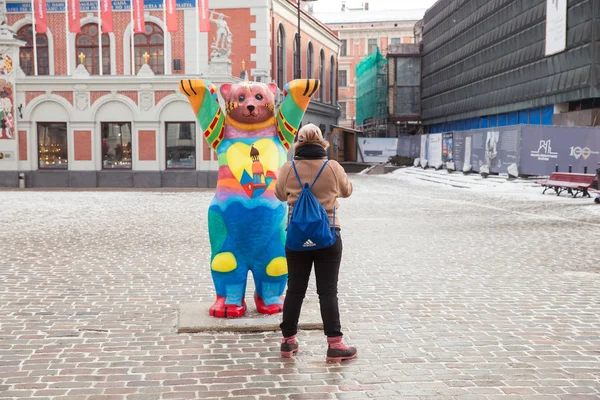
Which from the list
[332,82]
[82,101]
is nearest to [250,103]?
[82,101]

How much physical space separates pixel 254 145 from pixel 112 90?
2191 centimetres

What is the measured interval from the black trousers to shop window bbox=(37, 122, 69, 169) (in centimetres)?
2403

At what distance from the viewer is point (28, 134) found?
26922mm

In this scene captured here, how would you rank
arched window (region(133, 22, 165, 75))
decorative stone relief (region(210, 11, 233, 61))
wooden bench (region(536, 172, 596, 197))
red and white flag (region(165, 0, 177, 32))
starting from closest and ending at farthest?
wooden bench (region(536, 172, 596, 197)), decorative stone relief (region(210, 11, 233, 61)), red and white flag (region(165, 0, 177, 32)), arched window (region(133, 22, 165, 75))

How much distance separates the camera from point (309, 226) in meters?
4.90

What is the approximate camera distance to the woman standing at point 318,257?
5.10 metres

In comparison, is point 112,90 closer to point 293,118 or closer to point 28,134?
point 28,134

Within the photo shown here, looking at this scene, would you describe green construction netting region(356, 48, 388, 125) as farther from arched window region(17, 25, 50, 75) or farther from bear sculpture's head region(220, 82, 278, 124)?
bear sculpture's head region(220, 82, 278, 124)

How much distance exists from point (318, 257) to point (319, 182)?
0.57 m

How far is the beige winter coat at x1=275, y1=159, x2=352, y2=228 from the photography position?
5.12m

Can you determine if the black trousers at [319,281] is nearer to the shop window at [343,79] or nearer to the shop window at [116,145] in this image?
the shop window at [116,145]

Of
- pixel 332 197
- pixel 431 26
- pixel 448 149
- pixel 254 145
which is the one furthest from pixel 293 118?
pixel 431 26

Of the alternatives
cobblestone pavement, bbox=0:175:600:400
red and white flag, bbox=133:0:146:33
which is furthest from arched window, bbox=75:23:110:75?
cobblestone pavement, bbox=0:175:600:400

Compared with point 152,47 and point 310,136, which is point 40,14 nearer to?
point 152,47
